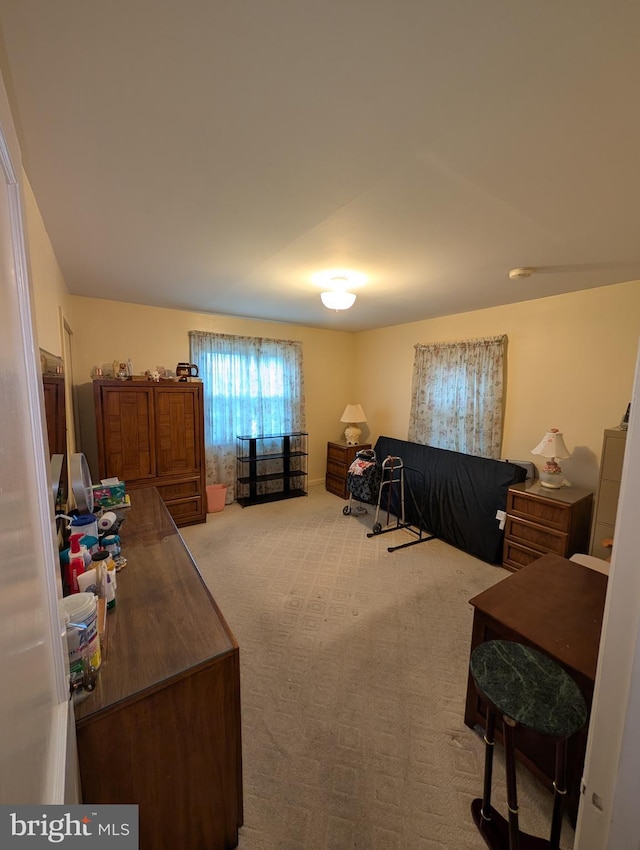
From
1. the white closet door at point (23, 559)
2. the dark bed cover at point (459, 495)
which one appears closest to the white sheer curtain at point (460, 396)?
the dark bed cover at point (459, 495)

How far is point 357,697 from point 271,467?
3215mm

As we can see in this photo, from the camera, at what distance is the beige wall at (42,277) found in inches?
57.0

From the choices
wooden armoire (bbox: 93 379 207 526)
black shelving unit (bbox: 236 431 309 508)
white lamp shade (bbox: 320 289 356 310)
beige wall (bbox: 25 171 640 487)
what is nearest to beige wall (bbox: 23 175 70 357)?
beige wall (bbox: 25 171 640 487)

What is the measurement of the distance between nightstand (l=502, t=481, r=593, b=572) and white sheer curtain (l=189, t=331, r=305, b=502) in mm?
2902

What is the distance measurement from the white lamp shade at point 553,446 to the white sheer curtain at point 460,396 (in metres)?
0.54

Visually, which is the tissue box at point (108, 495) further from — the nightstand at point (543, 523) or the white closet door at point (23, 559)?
the nightstand at point (543, 523)

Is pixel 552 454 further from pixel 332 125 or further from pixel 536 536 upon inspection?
pixel 332 125

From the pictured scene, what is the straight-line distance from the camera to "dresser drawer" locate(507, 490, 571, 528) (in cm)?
257

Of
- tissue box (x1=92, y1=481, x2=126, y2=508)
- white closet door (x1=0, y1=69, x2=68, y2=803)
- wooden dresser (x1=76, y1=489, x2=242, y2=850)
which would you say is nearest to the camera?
white closet door (x1=0, y1=69, x2=68, y2=803)

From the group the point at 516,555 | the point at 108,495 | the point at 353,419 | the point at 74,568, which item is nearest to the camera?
the point at 74,568

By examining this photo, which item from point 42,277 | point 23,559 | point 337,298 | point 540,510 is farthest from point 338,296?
point 23,559

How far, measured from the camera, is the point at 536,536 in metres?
2.74

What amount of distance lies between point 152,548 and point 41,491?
1226 millimetres

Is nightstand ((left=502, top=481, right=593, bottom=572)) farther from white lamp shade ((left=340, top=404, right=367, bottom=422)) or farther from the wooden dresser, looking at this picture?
the wooden dresser
